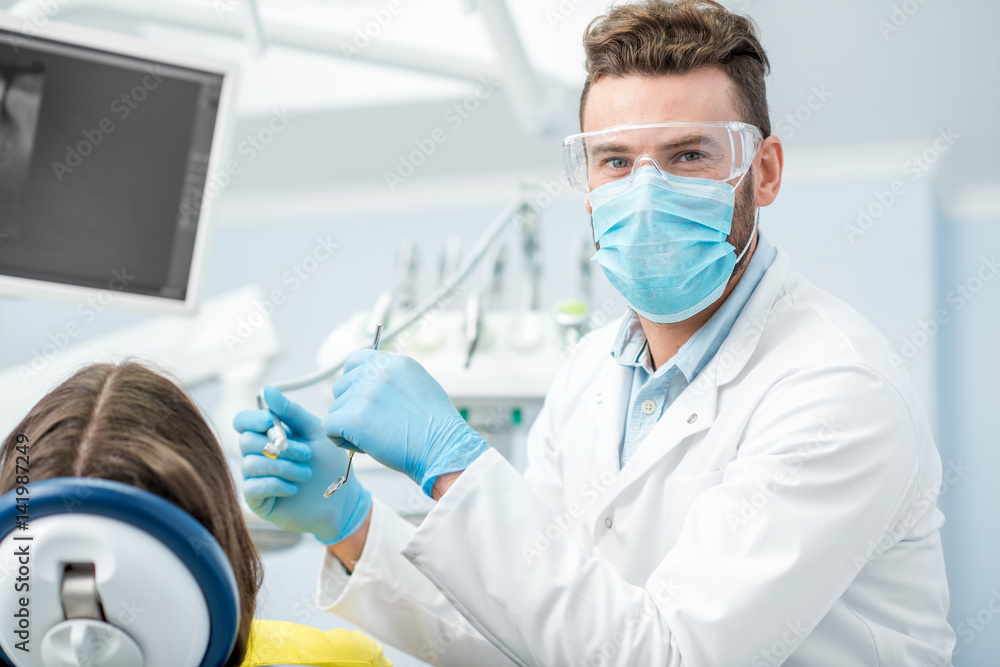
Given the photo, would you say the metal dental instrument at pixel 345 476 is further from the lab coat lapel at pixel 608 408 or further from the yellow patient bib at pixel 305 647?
the lab coat lapel at pixel 608 408

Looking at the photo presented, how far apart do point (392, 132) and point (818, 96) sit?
116 cm

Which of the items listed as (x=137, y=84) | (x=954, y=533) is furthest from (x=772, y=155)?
(x=954, y=533)

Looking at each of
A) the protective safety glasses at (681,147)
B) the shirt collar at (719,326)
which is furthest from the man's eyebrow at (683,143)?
the shirt collar at (719,326)

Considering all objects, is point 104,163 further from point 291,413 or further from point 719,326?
point 719,326

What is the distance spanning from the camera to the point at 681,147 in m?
1.11

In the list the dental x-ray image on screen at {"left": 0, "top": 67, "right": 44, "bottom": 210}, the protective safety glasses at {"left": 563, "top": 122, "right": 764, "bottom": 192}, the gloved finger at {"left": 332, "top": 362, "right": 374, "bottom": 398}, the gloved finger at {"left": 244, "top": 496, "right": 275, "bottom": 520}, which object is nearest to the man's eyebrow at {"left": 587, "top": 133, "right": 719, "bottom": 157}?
the protective safety glasses at {"left": 563, "top": 122, "right": 764, "bottom": 192}

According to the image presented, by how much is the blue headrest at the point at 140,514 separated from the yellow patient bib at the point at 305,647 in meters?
0.35

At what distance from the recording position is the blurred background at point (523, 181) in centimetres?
168

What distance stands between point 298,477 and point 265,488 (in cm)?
5

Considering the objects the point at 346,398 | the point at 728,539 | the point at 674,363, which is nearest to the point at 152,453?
the point at 346,398

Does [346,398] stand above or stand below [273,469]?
above

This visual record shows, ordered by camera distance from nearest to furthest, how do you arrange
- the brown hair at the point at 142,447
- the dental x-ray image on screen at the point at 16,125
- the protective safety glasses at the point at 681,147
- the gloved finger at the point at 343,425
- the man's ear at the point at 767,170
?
the brown hair at the point at 142,447, the gloved finger at the point at 343,425, the protective safety glasses at the point at 681,147, the man's ear at the point at 767,170, the dental x-ray image on screen at the point at 16,125

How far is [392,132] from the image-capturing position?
7.58 feet

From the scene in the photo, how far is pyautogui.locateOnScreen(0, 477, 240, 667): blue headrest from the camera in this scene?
0.60 m
